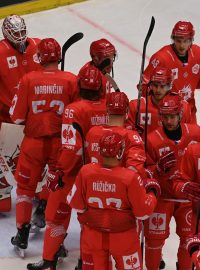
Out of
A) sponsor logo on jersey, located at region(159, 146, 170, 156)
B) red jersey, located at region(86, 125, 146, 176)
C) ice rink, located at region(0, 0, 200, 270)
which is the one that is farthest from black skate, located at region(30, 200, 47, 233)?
ice rink, located at region(0, 0, 200, 270)

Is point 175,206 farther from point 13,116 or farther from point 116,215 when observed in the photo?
point 13,116

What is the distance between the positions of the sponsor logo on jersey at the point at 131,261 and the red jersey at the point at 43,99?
47.4 inches

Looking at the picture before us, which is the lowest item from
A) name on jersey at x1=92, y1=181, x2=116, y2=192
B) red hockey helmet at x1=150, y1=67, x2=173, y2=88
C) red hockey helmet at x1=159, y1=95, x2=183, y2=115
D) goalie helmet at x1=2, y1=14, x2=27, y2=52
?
name on jersey at x1=92, y1=181, x2=116, y2=192

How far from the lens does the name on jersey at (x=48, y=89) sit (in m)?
5.20

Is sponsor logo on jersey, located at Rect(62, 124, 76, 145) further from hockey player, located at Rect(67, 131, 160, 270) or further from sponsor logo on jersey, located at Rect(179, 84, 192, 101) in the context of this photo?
sponsor logo on jersey, located at Rect(179, 84, 192, 101)

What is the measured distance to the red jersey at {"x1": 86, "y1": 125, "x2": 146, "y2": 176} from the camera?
452 cm

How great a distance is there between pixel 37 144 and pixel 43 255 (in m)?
0.69

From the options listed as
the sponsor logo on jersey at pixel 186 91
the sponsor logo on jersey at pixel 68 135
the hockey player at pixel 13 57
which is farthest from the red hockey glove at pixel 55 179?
the sponsor logo on jersey at pixel 186 91

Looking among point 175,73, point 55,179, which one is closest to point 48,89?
point 55,179

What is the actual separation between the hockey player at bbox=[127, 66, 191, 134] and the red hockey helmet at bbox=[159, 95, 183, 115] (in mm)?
299

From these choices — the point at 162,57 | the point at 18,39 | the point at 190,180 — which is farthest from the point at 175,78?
the point at 190,180

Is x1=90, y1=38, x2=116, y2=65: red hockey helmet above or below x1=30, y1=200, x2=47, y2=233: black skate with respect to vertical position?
above

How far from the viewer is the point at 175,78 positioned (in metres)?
5.91

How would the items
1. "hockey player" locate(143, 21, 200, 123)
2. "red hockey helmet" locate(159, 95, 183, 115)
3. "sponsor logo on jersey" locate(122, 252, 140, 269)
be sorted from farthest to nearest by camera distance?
"hockey player" locate(143, 21, 200, 123), "red hockey helmet" locate(159, 95, 183, 115), "sponsor logo on jersey" locate(122, 252, 140, 269)
